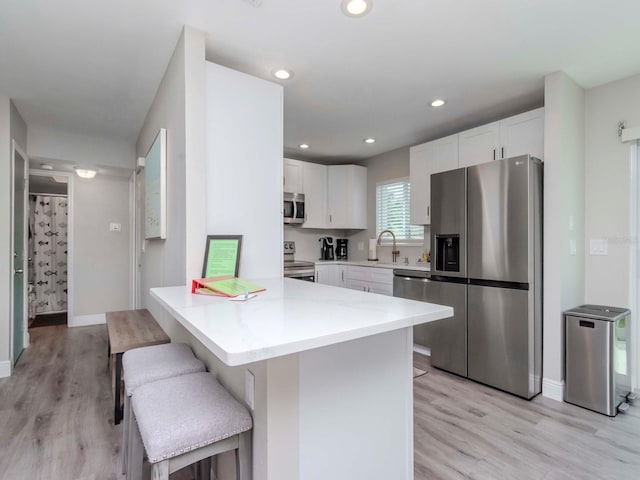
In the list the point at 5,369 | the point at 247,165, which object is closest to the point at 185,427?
the point at 247,165

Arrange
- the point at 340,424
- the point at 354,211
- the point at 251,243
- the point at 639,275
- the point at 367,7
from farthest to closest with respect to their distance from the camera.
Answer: the point at 354,211 → the point at 639,275 → the point at 251,243 → the point at 367,7 → the point at 340,424

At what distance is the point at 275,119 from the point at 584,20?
1934 millimetres

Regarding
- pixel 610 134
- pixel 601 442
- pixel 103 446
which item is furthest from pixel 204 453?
pixel 610 134

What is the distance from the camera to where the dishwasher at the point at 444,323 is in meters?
2.90

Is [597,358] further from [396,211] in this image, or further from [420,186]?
[396,211]

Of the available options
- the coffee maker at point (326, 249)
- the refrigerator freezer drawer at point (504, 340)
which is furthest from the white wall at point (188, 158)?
the coffee maker at point (326, 249)

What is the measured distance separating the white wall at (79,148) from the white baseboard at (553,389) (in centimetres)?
488

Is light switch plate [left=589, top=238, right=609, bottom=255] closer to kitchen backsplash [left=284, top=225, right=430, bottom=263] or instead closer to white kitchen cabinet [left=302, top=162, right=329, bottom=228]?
kitchen backsplash [left=284, top=225, right=430, bottom=263]

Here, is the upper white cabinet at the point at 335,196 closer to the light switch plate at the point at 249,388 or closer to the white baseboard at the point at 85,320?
the white baseboard at the point at 85,320

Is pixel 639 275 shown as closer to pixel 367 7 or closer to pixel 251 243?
pixel 367 7

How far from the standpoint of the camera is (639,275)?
2580 mm

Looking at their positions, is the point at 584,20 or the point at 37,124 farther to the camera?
the point at 37,124

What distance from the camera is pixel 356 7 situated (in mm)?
1760

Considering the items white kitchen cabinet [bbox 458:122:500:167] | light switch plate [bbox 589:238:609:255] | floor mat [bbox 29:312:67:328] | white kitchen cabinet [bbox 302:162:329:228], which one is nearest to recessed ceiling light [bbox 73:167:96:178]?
floor mat [bbox 29:312:67:328]
